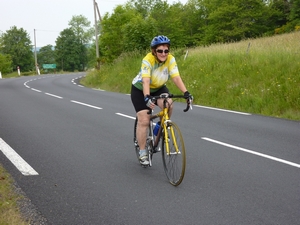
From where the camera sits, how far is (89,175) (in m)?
5.24

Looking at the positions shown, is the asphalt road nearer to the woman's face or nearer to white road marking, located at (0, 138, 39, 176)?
white road marking, located at (0, 138, 39, 176)

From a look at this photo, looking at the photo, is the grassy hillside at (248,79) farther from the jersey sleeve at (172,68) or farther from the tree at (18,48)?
the tree at (18,48)

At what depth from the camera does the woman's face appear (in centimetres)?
474

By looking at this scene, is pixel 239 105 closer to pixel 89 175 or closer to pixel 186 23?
pixel 89 175

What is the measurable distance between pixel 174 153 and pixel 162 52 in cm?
131

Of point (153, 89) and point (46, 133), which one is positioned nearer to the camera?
point (153, 89)

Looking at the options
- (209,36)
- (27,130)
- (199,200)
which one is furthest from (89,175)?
(209,36)

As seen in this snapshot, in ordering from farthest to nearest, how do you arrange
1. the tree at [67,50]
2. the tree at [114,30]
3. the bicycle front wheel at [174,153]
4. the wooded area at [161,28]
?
1. the tree at [67,50]
2. the tree at [114,30]
3. the wooded area at [161,28]
4. the bicycle front wheel at [174,153]

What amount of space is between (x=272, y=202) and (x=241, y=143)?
9.77ft

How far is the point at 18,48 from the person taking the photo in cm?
11012

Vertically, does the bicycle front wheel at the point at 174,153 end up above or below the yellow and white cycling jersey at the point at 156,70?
below

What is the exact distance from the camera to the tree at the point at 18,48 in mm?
110125

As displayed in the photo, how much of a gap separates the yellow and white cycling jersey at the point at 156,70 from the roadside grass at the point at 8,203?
7.00 feet

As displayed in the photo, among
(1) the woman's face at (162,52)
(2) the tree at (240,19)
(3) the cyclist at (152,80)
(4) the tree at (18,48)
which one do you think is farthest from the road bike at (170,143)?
(4) the tree at (18,48)
